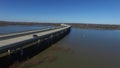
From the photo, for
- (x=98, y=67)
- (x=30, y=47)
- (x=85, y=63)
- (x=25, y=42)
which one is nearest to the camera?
(x=98, y=67)

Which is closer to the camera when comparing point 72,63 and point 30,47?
point 72,63

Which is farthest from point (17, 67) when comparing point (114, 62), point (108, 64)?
point (114, 62)

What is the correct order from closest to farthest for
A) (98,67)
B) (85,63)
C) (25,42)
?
(98,67) < (85,63) < (25,42)

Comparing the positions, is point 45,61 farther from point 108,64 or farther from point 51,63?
point 108,64

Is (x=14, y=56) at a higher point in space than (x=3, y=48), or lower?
lower

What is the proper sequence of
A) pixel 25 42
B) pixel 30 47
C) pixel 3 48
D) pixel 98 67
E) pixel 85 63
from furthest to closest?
pixel 30 47 < pixel 25 42 < pixel 85 63 < pixel 98 67 < pixel 3 48

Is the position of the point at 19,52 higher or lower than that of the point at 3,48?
lower

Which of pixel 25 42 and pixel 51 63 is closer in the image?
pixel 51 63

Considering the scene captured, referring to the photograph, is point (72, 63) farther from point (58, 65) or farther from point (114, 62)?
point (114, 62)

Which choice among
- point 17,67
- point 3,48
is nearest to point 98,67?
point 17,67
